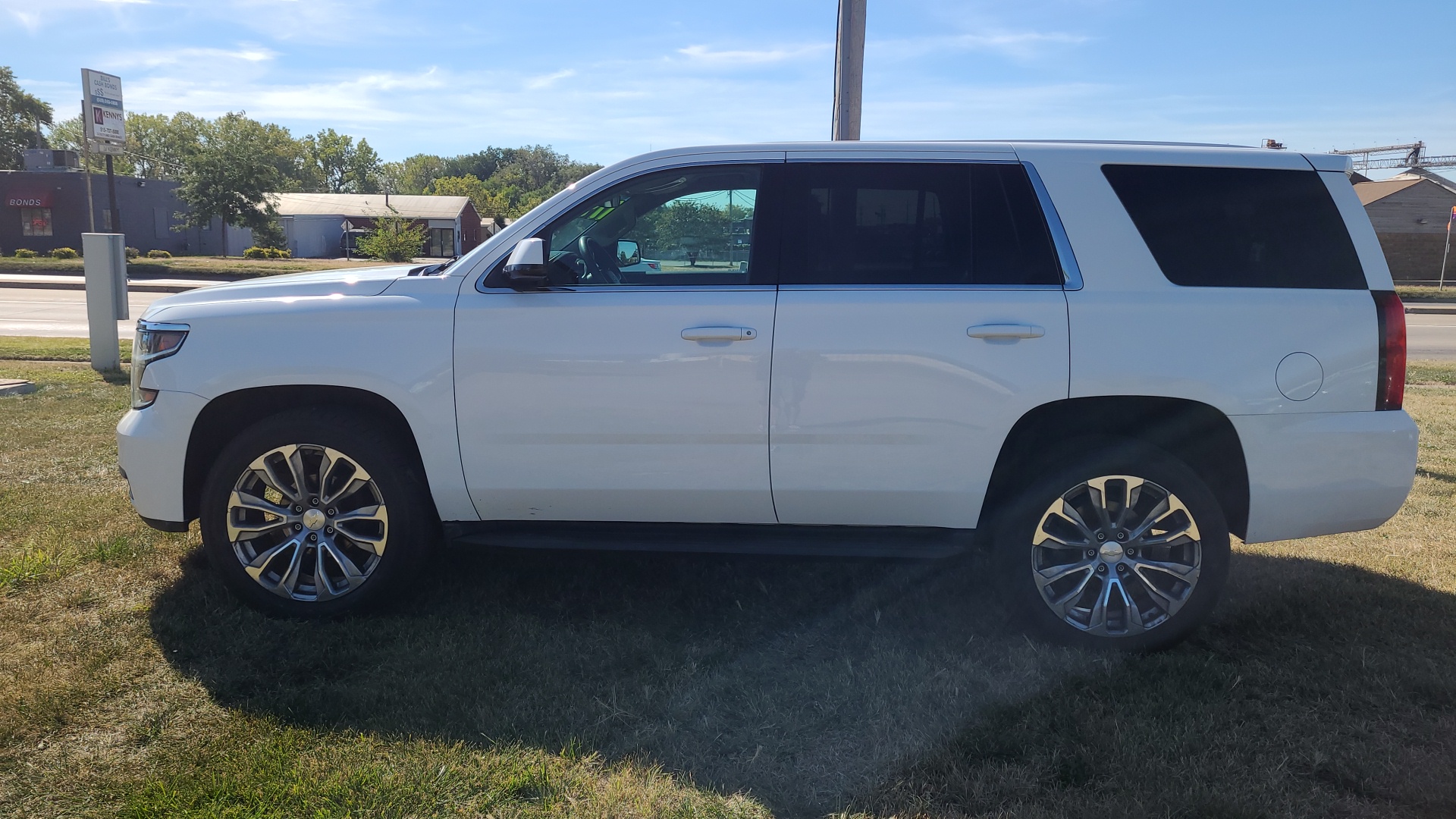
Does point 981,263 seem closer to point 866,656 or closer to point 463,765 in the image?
point 866,656

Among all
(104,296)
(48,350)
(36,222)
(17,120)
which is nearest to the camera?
(104,296)

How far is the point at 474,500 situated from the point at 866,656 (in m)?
1.72

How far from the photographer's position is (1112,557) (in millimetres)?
3875

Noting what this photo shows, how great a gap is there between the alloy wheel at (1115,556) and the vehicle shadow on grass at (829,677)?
7.3 inches

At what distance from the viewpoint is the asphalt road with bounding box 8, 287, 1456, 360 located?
15.4m

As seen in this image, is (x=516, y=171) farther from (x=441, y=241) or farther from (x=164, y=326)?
(x=164, y=326)

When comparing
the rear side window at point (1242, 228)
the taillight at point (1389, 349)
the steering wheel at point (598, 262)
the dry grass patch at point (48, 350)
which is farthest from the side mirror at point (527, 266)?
the dry grass patch at point (48, 350)

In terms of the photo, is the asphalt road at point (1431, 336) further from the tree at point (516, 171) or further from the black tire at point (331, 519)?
the tree at point (516, 171)

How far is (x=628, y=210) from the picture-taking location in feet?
13.5

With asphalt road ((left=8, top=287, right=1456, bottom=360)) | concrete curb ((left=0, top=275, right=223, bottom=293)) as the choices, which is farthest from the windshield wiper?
concrete curb ((left=0, top=275, right=223, bottom=293))

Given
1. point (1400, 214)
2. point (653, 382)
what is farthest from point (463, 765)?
point (1400, 214)

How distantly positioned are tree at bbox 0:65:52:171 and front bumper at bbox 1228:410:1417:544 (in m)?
102

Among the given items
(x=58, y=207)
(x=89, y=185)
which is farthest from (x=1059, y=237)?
(x=58, y=207)

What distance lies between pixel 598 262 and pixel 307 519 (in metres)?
1.61
